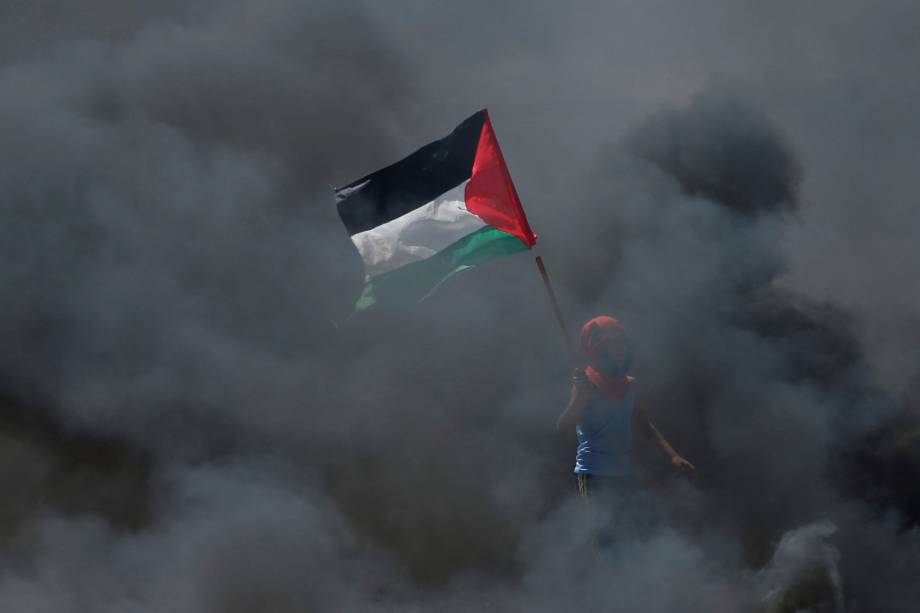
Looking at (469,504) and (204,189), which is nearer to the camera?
(469,504)

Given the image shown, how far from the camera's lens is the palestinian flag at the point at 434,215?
15.4 ft

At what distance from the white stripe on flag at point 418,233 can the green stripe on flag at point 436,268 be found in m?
0.03

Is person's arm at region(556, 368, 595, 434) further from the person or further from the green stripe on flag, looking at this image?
the green stripe on flag

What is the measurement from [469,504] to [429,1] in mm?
3427

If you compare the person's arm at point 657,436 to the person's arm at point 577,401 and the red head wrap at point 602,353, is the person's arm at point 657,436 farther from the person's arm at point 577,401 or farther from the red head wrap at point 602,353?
the person's arm at point 577,401

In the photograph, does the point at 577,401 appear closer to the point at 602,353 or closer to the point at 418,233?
the point at 602,353

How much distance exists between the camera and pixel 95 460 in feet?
18.1

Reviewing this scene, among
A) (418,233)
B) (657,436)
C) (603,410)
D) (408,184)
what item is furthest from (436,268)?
(657,436)

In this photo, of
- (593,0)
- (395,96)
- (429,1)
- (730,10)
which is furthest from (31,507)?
(730,10)

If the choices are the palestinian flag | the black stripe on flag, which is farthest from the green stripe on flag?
the black stripe on flag

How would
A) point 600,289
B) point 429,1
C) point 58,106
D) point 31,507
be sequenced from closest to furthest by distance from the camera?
point 31,507
point 58,106
point 600,289
point 429,1

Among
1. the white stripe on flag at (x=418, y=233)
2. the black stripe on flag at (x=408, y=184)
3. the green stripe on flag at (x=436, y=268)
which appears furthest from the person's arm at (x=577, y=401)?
the black stripe on flag at (x=408, y=184)

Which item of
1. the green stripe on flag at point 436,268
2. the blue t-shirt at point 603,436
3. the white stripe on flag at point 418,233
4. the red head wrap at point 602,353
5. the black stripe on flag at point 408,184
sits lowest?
the blue t-shirt at point 603,436

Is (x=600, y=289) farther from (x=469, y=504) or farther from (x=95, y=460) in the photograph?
(x=95, y=460)
